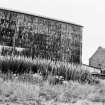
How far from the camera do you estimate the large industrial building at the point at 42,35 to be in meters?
19.9

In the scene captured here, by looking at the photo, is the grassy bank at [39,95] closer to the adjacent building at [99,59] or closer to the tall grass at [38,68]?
the tall grass at [38,68]

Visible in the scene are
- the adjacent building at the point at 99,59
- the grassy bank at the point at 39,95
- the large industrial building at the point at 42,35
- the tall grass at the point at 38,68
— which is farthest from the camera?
the adjacent building at the point at 99,59

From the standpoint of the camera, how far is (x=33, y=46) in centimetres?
2031

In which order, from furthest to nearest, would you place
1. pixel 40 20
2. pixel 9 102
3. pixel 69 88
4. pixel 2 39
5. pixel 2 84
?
pixel 40 20 → pixel 2 39 → pixel 69 88 → pixel 2 84 → pixel 9 102

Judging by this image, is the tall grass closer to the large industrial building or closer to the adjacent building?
the large industrial building

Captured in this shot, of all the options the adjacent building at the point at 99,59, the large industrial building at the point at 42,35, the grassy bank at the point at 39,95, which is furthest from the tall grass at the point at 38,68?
the adjacent building at the point at 99,59

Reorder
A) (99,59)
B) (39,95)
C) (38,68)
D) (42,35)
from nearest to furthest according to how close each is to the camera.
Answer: (39,95)
(38,68)
(42,35)
(99,59)

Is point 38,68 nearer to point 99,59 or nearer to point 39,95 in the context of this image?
point 39,95

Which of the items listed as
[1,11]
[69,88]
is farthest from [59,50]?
[69,88]

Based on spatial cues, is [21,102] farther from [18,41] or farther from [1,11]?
[1,11]

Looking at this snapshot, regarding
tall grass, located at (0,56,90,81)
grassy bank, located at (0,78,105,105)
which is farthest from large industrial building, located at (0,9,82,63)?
grassy bank, located at (0,78,105,105)

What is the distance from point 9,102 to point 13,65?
3.95 m

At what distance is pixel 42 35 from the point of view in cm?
2111

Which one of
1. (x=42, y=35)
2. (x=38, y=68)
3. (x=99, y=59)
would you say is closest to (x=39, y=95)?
(x=38, y=68)
